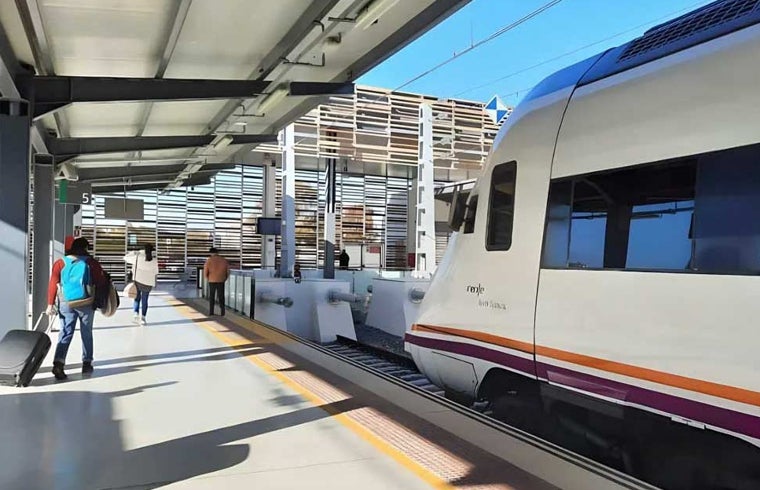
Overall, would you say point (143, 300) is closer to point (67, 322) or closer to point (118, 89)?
point (118, 89)

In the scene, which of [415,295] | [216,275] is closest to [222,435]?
[216,275]

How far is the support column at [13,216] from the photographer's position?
7.01m

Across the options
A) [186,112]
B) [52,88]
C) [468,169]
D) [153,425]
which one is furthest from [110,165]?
[468,169]

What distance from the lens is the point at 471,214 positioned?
5.53 meters

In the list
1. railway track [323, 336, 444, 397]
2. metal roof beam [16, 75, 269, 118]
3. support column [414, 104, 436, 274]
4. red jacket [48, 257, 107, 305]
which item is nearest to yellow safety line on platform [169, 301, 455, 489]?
railway track [323, 336, 444, 397]

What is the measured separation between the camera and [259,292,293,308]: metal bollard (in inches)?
587

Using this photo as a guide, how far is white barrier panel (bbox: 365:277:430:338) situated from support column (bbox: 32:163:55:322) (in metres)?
7.81

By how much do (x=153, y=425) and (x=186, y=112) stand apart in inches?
279

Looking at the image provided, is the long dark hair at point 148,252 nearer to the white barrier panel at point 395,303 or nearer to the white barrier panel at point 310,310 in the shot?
the white barrier panel at point 310,310

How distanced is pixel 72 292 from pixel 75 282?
0.37 feet

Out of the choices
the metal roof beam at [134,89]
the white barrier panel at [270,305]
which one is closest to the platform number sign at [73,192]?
the white barrier panel at [270,305]

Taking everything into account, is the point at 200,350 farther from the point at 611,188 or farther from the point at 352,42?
the point at 611,188

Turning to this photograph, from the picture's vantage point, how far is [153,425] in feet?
16.4

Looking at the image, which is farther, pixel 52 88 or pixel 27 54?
pixel 52 88
